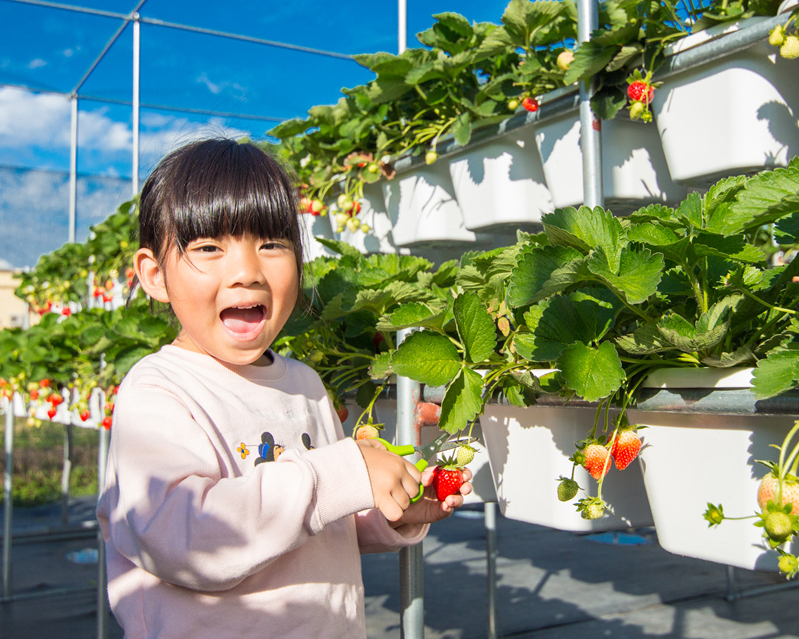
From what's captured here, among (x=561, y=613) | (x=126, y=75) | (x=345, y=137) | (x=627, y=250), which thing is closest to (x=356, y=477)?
(x=627, y=250)

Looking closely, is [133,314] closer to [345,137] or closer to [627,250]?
[345,137]

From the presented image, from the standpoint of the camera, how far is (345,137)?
57.6 inches

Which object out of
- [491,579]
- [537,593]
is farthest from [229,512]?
[537,593]

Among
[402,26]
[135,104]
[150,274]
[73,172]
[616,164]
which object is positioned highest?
[135,104]

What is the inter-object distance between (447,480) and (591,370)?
0.22 meters

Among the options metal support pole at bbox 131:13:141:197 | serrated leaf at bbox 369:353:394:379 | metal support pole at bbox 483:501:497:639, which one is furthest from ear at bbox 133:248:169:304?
metal support pole at bbox 131:13:141:197

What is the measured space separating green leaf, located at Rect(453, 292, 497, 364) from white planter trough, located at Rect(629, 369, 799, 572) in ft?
0.48

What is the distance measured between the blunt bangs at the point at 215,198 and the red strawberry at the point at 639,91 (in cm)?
41

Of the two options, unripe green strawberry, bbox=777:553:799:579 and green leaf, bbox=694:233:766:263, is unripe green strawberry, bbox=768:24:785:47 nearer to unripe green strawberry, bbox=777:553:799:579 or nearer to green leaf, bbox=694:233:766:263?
green leaf, bbox=694:233:766:263

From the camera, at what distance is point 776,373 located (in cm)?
48

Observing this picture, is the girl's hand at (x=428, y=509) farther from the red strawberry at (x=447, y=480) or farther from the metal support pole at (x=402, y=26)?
the metal support pole at (x=402, y=26)

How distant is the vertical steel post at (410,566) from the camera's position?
0.81 metres

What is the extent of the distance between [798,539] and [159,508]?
0.51m

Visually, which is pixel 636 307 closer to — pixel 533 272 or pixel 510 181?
pixel 533 272
